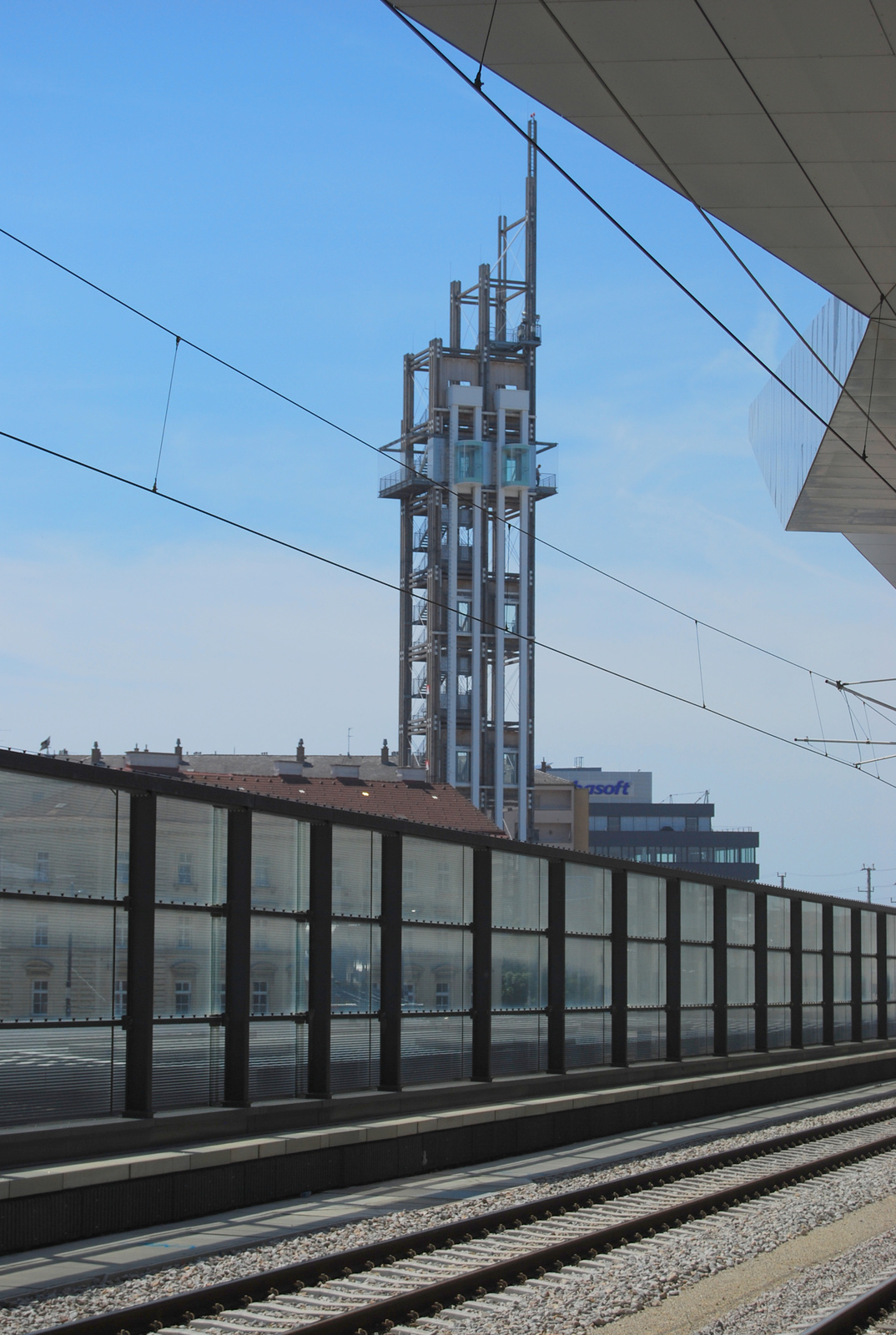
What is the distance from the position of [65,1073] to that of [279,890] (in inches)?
109

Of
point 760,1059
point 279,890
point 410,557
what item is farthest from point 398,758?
point 279,890

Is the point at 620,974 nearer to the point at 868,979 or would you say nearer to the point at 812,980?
the point at 812,980

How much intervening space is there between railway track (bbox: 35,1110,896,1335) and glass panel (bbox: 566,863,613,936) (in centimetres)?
387

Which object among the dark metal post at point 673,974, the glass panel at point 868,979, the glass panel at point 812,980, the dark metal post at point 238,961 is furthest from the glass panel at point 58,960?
the glass panel at point 868,979

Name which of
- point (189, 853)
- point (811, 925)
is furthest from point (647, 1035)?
point (189, 853)

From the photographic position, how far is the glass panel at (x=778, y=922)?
23.7 meters

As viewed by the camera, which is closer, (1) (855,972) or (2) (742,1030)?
(2) (742,1030)

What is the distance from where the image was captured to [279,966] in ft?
39.8

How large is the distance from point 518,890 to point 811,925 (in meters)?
11.4

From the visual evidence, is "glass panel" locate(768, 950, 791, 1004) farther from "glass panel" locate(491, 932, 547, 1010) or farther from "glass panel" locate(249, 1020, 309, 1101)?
"glass panel" locate(249, 1020, 309, 1101)

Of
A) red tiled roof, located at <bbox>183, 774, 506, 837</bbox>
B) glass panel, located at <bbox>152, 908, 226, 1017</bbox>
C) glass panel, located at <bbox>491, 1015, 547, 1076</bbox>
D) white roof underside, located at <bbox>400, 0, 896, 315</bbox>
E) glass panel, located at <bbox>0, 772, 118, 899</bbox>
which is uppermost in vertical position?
white roof underside, located at <bbox>400, 0, 896, 315</bbox>

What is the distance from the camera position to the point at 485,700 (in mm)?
80188

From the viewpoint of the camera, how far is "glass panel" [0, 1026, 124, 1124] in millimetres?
9445

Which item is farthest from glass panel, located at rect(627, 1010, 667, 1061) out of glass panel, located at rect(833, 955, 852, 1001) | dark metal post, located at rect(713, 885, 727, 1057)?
glass panel, located at rect(833, 955, 852, 1001)
